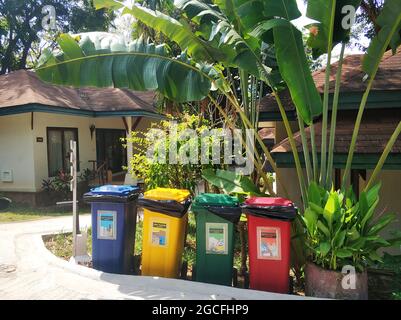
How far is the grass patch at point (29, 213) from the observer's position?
10307 mm

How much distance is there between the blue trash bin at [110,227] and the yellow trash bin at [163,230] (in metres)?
0.32

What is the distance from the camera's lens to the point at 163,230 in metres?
5.29

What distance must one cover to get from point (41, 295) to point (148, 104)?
1313cm

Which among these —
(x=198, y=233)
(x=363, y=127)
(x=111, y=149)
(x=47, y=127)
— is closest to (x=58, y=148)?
(x=47, y=127)

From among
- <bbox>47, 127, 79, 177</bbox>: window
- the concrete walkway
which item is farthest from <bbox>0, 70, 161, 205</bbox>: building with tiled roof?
the concrete walkway

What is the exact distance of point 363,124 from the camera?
22.3 feet

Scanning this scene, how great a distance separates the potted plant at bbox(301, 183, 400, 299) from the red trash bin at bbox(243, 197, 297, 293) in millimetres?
307

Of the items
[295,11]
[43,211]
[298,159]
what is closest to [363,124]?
[298,159]

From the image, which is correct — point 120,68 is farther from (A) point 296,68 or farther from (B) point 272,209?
(B) point 272,209

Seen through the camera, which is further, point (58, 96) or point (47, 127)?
point (58, 96)

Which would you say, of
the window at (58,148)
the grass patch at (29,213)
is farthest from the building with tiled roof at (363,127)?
the window at (58,148)

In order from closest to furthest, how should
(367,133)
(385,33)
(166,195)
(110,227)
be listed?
(385,33)
(166,195)
(110,227)
(367,133)

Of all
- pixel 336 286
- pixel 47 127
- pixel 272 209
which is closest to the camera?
pixel 336 286

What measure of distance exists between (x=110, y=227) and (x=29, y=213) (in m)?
6.68
